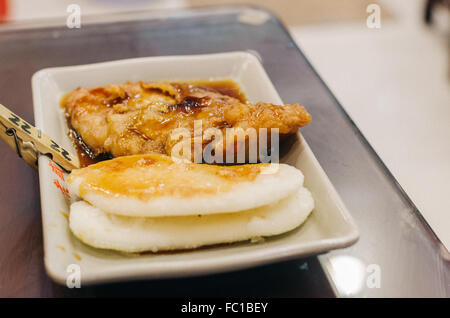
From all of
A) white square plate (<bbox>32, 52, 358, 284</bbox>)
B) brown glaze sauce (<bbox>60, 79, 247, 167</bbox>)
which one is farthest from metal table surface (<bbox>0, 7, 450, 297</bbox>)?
brown glaze sauce (<bbox>60, 79, 247, 167</bbox>)

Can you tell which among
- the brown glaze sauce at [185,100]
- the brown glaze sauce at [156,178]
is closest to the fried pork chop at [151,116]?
the brown glaze sauce at [185,100]

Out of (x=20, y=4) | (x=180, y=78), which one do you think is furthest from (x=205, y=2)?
(x=180, y=78)

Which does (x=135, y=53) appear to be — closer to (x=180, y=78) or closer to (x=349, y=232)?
(x=180, y=78)

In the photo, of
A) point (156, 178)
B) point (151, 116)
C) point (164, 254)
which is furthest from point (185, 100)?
point (164, 254)

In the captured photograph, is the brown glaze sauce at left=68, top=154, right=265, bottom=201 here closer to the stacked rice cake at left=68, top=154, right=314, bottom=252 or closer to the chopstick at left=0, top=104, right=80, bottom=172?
the stacked rice cake at left=68, top=154, right=314, bottom=252

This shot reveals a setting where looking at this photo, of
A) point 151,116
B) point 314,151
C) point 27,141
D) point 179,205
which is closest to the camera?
point 179,205

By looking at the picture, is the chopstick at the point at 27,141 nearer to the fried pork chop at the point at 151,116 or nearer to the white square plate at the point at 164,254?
the white square plate at the point at 164,254

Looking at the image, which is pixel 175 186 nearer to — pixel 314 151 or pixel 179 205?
pixel 179 205

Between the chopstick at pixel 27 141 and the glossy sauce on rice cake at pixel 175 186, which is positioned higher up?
the chopstick at pixel 27 141
